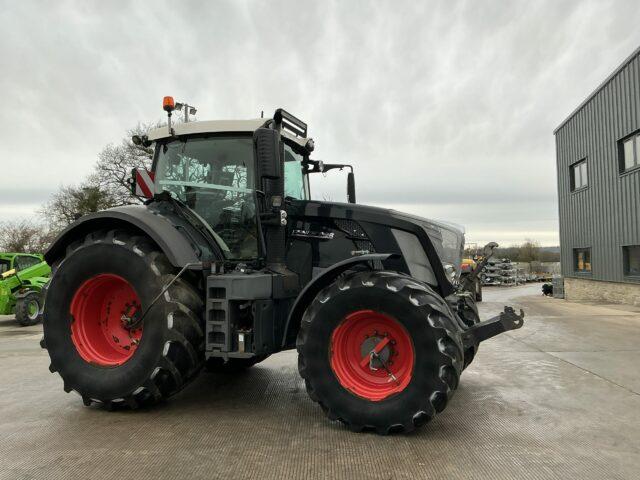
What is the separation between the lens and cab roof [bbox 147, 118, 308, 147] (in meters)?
4.22

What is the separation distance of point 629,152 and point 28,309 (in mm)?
17041

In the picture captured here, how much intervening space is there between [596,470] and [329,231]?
8.24 ft

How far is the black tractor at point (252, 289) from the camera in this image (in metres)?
3.31

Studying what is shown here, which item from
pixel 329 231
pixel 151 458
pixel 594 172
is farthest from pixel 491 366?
pixel 594 172

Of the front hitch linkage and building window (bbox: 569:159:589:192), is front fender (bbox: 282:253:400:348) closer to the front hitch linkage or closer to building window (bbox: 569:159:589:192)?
the front hitch linkage

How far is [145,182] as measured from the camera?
Result: 4.46 meters

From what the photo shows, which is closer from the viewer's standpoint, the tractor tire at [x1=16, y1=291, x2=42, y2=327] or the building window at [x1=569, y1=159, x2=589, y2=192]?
the tractor tire at [x1=16, y1=291, x2=42, y2=327]

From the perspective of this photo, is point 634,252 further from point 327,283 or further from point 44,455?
point 44,455

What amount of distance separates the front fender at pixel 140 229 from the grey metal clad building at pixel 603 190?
13.8m

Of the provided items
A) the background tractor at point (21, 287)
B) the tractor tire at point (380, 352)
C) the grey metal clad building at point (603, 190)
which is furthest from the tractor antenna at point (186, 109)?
the grey metal clad building at point (603, 190)

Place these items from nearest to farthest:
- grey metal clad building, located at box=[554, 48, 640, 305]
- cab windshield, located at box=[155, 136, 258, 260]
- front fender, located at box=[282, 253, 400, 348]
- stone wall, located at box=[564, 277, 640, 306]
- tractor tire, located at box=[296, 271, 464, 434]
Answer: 1. tractor tire, located at box=[296, 271, 464, 434]
2. front fender, located at box=[282, 253, 400, 348]
3. cab windshield, located at box=[155, 136, 258, 260]
4. grey metal clad building, located at box=[554, 48, 640, 305]
5. stone wall, located at box=[564, 277, 640, 306]

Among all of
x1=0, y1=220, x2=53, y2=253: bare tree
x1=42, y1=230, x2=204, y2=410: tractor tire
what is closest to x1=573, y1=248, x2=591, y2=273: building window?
x1=42, y1=230, x2=204, y2=410: tractor tire

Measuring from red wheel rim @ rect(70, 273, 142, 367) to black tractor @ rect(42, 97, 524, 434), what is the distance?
1cm

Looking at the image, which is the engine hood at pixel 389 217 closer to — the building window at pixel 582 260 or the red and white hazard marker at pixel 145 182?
the red and white hazard marker at pixel 145 182
